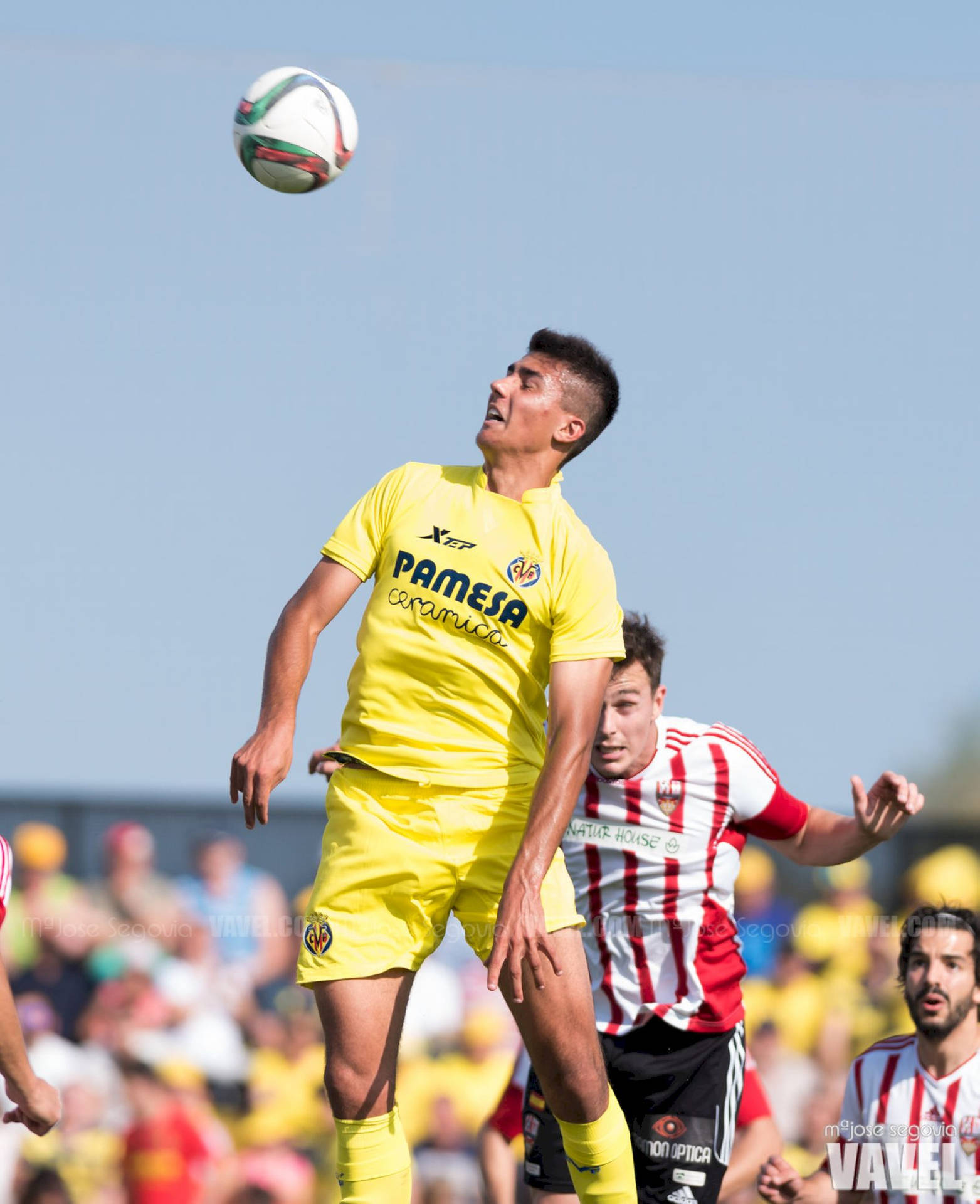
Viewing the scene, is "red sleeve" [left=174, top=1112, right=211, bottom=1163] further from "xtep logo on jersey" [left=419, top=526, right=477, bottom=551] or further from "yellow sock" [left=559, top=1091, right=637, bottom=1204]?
"xtep logo on jersey" [left=419, top=526, right=477, bottom=551]

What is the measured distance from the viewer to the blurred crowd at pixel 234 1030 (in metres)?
6.11

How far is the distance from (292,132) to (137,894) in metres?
3.91

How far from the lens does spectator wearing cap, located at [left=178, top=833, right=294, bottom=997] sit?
646 centimetres

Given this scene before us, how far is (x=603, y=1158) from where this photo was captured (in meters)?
3.16

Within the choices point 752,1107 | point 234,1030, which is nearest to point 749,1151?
point 752,1107

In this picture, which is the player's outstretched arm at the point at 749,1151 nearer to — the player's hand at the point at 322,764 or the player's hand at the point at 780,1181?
the player's hand at the point at 780,1181

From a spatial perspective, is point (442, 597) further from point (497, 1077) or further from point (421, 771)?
point (497, 1077)

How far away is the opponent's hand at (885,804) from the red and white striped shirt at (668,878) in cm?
41

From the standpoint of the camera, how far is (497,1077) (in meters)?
6.48

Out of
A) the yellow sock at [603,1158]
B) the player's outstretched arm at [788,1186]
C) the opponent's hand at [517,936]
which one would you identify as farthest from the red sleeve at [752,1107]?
the opponent's hand at [517,936]

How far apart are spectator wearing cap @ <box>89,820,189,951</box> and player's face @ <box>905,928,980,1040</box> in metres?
3.48

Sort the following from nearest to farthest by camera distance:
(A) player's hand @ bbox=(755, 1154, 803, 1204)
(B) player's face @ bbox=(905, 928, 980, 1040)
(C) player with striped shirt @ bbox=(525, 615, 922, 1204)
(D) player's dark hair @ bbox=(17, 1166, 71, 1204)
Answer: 1. (A) player's hand @ bbox=(755, 1154, 803, 1204)
2. (C) player with striped shirt @ bbox=(525, 615, 922, 1204)
3. (B) player's face @ bbox=(905, 928, 980, 1040)
4. (D) player's dark hair @ bbox=(17, 1166, 71, 1204)

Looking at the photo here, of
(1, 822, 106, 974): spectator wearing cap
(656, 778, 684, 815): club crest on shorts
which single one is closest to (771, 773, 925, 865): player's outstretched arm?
(656, 778, 684, 815): club crest on shorts

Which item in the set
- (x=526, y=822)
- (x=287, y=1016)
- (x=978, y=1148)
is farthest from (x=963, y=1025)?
(x=287, y=1016)
